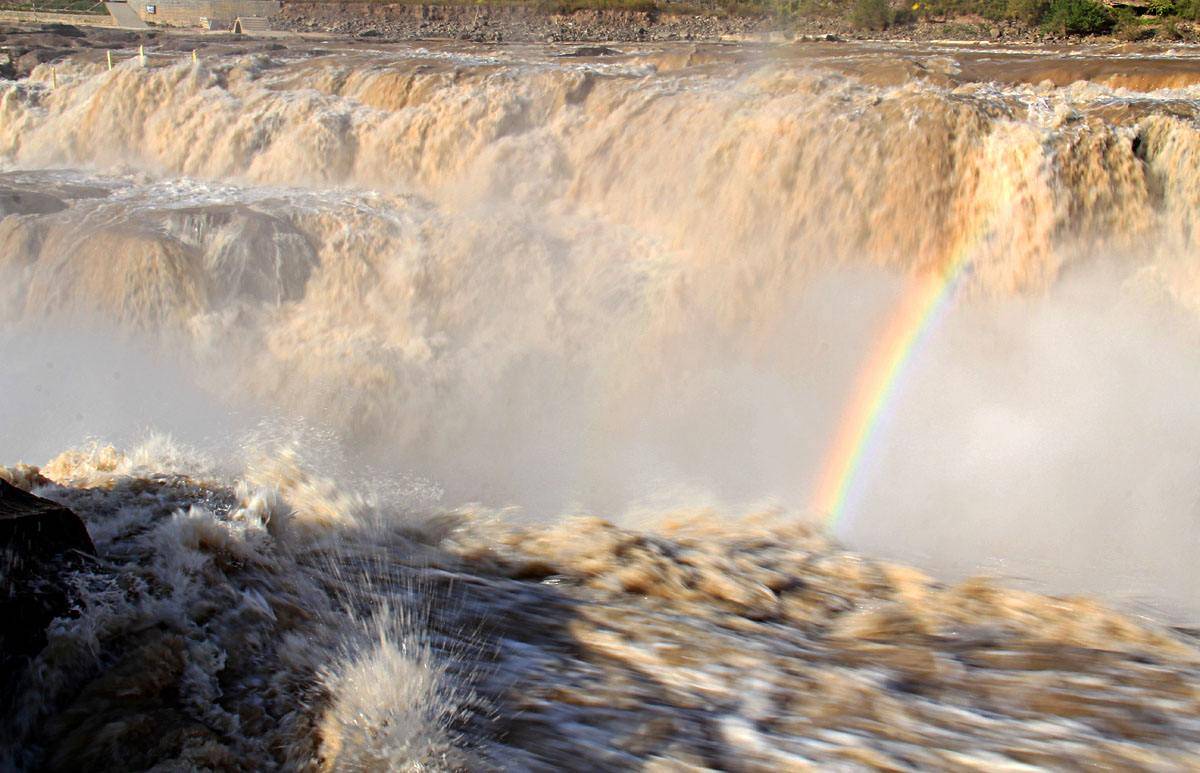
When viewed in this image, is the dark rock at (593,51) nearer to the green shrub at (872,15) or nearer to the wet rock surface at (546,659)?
the green shrub at (872,15)

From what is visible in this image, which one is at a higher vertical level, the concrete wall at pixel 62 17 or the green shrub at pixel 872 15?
the green shrub at pixel 872 15

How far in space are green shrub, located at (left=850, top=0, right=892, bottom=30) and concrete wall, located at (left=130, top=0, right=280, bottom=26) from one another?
58.2ft

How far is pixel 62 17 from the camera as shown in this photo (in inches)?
1009

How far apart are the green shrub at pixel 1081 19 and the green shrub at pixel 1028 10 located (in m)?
0.72

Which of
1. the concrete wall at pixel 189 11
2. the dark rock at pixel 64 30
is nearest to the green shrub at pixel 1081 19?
the dark rock at pixel 64 30

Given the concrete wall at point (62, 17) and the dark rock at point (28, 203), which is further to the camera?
the concrete wall at point (62, 17)

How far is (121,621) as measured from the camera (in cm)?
223

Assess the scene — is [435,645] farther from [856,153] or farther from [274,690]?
[856,153]

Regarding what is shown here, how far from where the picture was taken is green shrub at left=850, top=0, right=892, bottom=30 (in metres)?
21.3

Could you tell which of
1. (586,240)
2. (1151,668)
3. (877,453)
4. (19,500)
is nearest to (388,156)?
(586,240)

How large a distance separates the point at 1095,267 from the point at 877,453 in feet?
8.61

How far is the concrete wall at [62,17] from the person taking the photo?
24.1 meters

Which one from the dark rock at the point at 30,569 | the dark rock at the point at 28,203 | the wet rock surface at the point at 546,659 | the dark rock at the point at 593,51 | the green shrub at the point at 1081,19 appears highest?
the green shrub at the point at 1081,19

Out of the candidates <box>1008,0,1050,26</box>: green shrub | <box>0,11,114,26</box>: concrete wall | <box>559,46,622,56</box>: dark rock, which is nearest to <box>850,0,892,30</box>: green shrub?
<box>1008,0,1050,26</box>: green shrub
